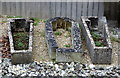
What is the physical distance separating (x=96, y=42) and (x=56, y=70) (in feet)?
8.42

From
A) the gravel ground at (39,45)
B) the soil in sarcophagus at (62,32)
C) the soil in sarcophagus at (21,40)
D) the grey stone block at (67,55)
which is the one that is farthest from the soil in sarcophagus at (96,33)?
the soil in sarcophagus at (21,40)

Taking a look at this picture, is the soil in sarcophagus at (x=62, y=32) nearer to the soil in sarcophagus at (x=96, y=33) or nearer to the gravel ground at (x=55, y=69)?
the soil in sarcophagus at (x=96, y=33)

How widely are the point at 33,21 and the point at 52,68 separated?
3713 millimetres

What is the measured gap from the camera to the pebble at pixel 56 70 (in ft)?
35.4

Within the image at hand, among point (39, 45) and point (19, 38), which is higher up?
point (19, 38)

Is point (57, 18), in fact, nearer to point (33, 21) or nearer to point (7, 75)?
point (33, 21)

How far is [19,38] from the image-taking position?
1335cm

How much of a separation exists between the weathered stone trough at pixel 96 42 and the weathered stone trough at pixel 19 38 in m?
1.62

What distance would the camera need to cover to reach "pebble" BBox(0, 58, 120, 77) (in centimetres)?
1079

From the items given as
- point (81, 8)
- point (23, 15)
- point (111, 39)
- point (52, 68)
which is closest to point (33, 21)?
point (23, 15)

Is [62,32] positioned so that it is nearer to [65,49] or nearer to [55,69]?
[65,49]

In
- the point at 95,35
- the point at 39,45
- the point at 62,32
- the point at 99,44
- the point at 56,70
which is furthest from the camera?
the point at 62,32

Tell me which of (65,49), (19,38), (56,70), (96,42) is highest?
(19,38)

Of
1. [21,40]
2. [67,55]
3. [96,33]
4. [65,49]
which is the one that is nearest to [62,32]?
[96,33]
